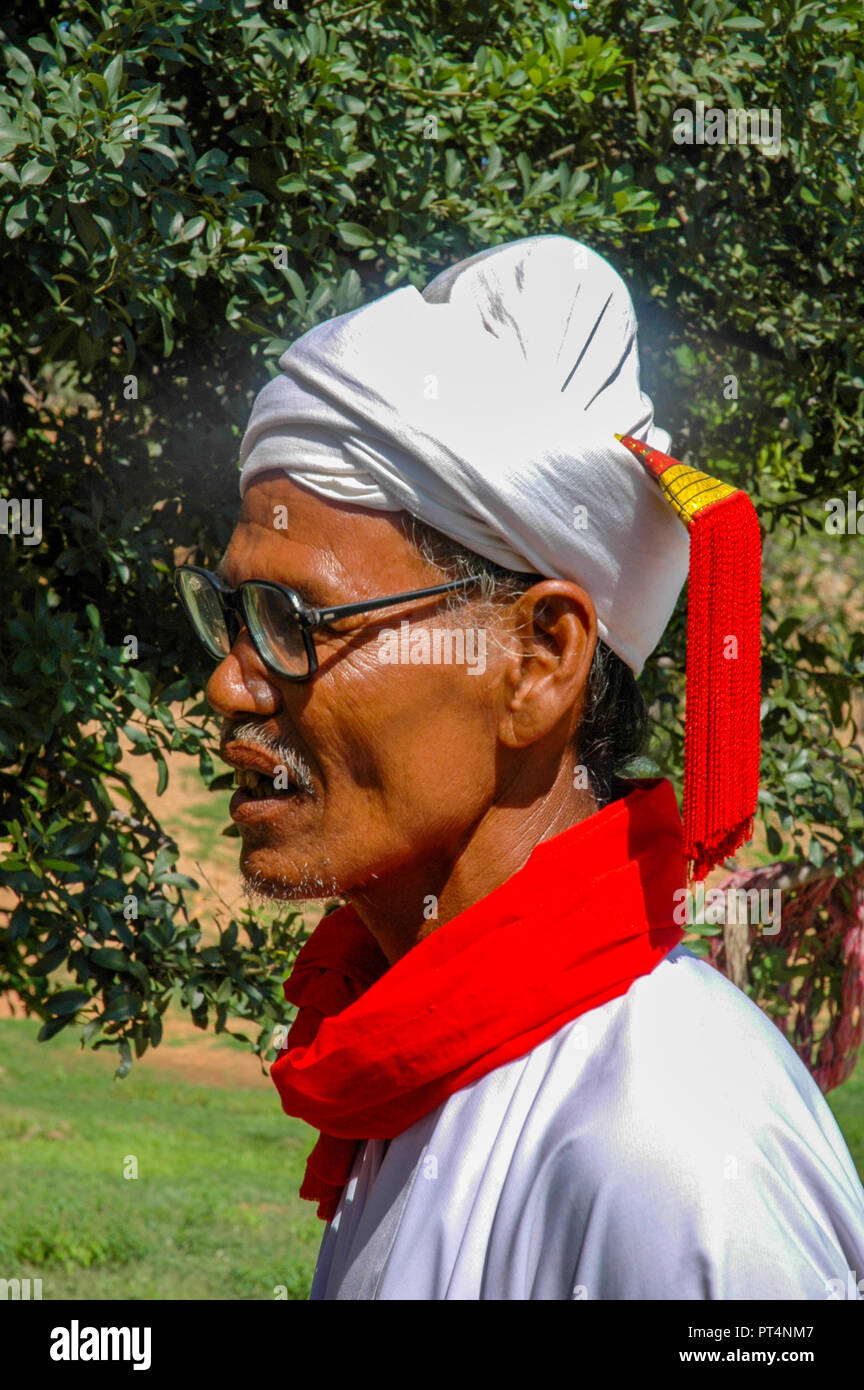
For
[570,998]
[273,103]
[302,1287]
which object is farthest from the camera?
[302,1287]

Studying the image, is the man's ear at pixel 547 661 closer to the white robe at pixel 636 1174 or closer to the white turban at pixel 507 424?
the white turban at pixel 507 424

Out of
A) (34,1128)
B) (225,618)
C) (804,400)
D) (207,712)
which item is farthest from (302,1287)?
(225,618)

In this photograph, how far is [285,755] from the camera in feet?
5.98

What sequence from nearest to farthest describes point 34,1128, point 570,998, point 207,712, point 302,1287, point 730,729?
point 570,998 → point 730,729 → point 207,712 → point 302,1287 → point 34,1128

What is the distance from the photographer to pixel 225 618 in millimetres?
1950

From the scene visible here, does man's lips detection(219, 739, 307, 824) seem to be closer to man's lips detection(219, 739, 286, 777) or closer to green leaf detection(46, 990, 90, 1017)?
man's lips detection(219, 739, 286, 777)

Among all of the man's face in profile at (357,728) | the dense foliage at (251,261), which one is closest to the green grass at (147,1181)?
the dense foliage at (251,261)

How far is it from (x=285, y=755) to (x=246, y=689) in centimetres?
11

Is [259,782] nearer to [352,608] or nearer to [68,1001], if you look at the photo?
[352,608]

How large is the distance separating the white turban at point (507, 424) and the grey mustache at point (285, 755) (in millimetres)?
→ 335

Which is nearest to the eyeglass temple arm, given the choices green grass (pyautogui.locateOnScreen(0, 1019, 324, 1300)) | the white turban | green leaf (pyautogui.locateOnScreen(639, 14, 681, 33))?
the white turban

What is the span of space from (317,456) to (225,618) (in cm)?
28

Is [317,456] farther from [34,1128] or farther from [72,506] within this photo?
[34,1128]

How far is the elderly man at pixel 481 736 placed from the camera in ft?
5.34
